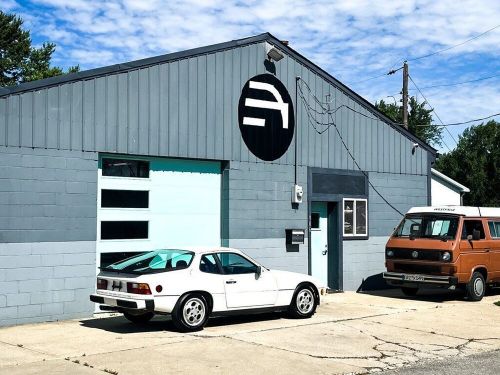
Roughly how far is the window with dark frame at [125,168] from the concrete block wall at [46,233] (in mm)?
446

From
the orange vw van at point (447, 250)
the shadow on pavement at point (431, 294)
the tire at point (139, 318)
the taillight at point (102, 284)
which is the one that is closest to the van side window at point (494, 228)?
the orange vw van at point (447, 250)

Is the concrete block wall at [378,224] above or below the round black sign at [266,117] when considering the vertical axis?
below

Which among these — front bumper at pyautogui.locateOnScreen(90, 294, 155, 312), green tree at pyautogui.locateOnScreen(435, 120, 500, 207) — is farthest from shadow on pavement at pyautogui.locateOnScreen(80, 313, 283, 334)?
green tree at pyautogui.locateOnScreen(435, 120, 500, 207)

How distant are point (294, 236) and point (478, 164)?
28351 mm

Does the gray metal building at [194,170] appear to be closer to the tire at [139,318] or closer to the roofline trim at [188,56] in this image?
the roofline trim at [188,56]

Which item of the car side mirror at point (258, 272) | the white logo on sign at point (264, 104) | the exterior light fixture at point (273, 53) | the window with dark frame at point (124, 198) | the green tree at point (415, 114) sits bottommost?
the car side mirror at point (258, 272)

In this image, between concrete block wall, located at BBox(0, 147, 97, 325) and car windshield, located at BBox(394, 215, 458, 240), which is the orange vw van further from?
concrete block wall, located at BBox(0, 147, 97, 325)

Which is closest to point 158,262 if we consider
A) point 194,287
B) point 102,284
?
point 194,287

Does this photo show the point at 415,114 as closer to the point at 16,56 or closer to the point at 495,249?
the point at 16,56

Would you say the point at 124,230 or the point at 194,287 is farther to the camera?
the point at 124,230

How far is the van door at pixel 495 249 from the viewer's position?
54.3 ft

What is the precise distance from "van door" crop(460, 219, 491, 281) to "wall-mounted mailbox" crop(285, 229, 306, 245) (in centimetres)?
367

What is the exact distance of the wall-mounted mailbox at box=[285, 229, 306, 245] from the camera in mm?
16234

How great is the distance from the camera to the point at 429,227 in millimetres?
16469
